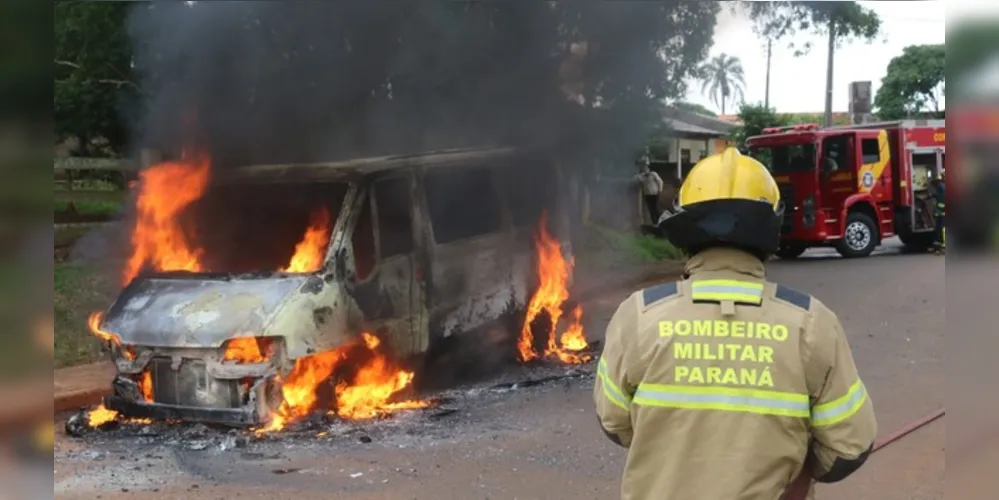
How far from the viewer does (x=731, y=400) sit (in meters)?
1.92

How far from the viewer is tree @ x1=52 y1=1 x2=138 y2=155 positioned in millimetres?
8812

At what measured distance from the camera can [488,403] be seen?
6.31m

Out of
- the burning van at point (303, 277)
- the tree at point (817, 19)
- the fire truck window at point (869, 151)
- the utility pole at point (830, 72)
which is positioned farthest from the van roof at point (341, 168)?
the fire truck window at point (869, 151)

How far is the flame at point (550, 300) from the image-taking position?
766cm

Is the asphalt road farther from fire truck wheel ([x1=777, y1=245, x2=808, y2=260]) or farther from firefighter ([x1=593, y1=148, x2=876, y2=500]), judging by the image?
fire truck wheel ([x1=777, y1=245, x2=808, y2=260])

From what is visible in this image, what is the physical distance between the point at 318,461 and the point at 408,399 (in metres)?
1.36

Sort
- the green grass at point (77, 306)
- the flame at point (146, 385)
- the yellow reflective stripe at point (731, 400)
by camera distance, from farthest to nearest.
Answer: the green grass at point (77, 306) → the flame at point (146, 385) → the yellow reflective stripe at point (731, 400)

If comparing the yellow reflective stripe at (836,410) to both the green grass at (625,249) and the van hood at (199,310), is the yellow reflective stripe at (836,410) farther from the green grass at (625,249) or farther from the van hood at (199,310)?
the green grass at (625,249)

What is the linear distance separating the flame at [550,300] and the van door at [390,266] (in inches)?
60.4

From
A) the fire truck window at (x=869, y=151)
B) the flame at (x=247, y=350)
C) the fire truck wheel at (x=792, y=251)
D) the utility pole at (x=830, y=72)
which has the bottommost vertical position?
the flame at (x=247, y=350)

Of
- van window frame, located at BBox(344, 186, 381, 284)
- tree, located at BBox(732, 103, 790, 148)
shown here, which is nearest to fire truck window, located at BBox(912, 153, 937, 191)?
tree, located at BBox(732, 103, 790, 148)

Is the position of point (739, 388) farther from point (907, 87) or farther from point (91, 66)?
point (907, 87)

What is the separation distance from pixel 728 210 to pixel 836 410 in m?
0.50

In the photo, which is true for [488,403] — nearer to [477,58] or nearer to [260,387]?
[260,387]
